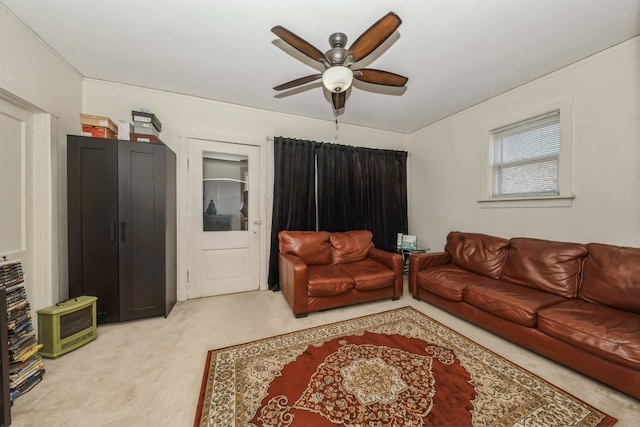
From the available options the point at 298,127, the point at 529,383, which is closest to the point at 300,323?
the point at 529,383

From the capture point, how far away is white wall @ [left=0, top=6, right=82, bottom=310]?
1826 mm

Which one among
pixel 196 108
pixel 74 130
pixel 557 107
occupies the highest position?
pixel 196 108

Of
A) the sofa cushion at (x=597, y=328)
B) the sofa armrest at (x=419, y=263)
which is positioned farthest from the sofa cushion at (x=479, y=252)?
the sofa cushion at (x=597, y=328)

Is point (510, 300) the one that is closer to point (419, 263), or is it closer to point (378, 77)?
point (419, 263)

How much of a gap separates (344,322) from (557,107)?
320 centimetres

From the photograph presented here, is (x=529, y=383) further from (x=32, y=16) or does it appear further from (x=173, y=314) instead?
(x=32, y=16)

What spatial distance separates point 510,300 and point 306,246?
7.21ft

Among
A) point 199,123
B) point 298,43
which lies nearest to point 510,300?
point 298,43

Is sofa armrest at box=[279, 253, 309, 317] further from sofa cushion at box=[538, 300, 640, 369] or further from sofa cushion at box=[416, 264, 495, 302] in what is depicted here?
sofa cushion at box=[538, 300, 640, 369]

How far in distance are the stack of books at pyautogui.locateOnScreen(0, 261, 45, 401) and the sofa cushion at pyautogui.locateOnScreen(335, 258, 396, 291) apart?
2.63m

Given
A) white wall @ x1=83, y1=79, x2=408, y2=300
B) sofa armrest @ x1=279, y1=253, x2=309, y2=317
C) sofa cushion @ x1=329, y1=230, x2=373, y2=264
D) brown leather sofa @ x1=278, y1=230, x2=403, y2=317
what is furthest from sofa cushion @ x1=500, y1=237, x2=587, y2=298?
white wall @ x1=83, y1=79, x2=408, y2=300

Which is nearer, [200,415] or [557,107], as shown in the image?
[200,415]

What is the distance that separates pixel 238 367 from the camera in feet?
5.87

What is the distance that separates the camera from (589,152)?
2.33 meters
